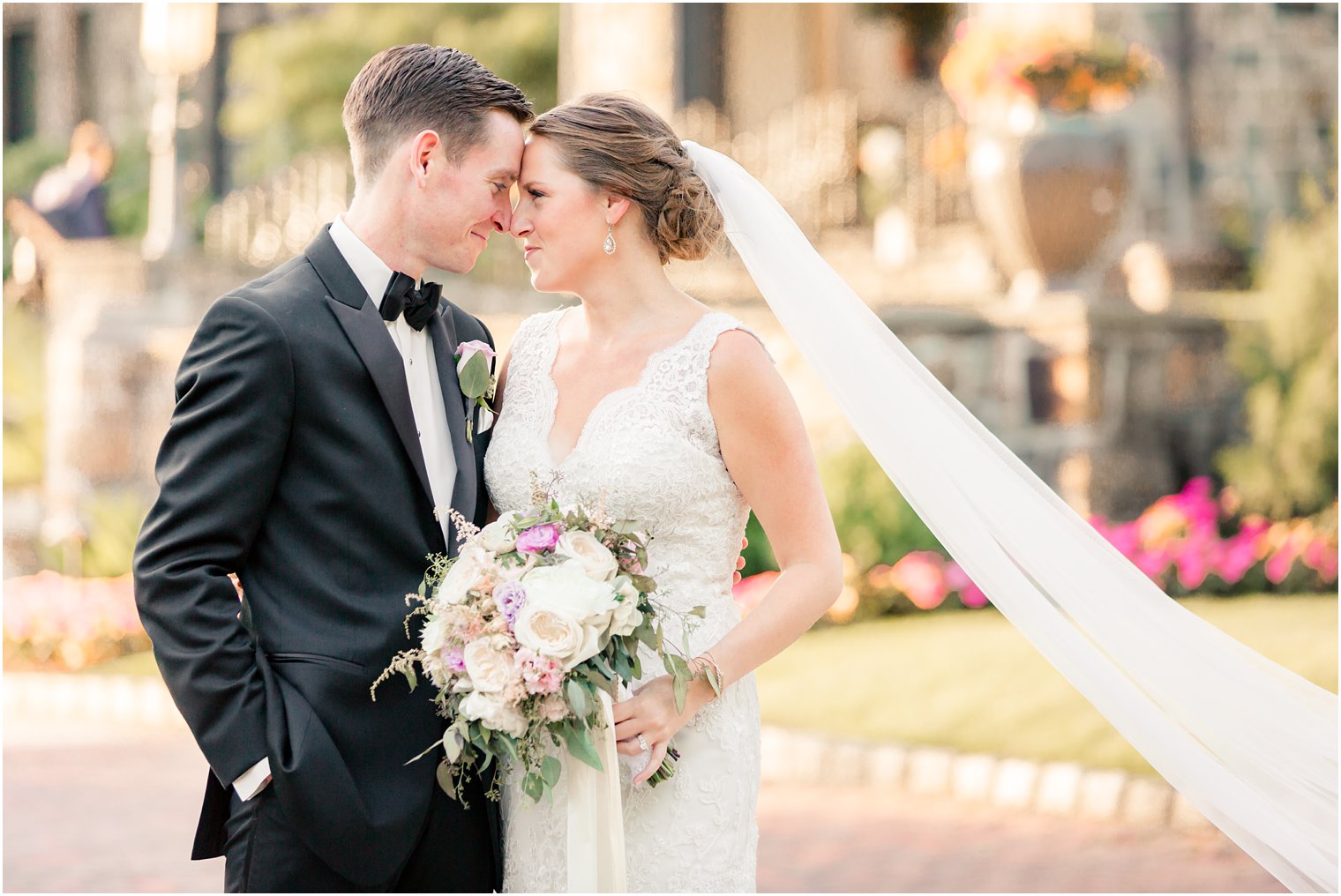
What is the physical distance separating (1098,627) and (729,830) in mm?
1027

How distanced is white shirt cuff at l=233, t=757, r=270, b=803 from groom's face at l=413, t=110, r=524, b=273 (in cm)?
114

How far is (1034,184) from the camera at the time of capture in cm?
988

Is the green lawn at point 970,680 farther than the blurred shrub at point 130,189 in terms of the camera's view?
No

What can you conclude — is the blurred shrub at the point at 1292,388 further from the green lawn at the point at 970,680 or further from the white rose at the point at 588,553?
the white rose at the point at 588,553

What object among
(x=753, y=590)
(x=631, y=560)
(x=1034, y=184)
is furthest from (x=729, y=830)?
(x=1034, y=184)

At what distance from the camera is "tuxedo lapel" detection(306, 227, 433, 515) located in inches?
119

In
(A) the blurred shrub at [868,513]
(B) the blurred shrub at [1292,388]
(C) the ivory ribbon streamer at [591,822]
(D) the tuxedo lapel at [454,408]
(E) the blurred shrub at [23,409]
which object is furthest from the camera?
(E) the blurred shrub at [23,409]

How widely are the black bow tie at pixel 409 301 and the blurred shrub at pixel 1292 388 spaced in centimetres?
773

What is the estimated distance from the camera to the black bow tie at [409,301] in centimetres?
317

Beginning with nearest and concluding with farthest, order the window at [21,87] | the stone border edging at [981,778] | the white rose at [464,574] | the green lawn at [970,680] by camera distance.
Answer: the white rose at [464,574], the stone border edging at [981,778], the green lawn at [970,680], the window at [21,87]

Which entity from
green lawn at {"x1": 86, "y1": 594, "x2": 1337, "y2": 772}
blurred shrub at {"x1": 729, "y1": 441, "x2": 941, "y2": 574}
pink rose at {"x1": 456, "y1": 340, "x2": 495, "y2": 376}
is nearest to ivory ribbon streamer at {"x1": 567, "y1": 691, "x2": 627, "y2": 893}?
pink rose at {"x1": 456, "y1": 340, "x2": 495, "y2": 376}

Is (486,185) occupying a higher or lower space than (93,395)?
higher

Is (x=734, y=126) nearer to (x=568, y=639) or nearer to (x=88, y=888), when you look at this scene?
(x=88, y=888)

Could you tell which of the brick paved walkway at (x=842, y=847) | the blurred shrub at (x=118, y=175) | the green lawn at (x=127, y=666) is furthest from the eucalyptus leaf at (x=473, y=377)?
the blurred shrub at (x=118, y=175)
